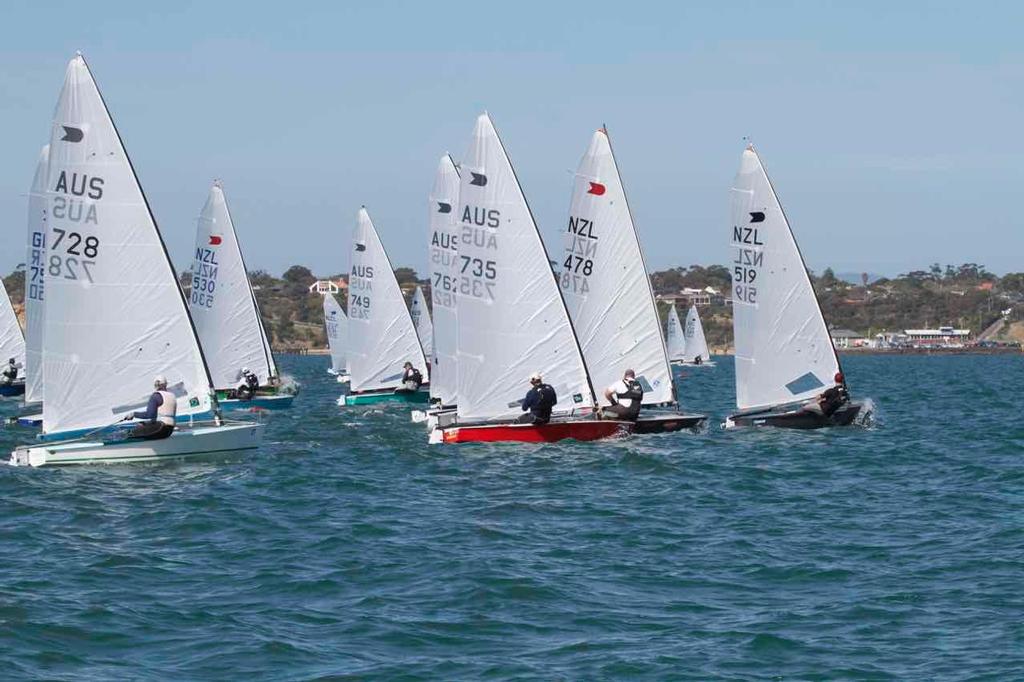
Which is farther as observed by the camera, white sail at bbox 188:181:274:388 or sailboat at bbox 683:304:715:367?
sailboat at bbox 683:304:715:367

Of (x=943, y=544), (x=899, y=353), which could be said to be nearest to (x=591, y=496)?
(x=943, y=544)

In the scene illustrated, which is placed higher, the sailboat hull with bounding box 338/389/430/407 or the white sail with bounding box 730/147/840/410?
the white sail with bounding box 730/147/840/410

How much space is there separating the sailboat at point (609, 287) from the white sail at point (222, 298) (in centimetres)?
1481

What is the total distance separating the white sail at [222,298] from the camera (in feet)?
145

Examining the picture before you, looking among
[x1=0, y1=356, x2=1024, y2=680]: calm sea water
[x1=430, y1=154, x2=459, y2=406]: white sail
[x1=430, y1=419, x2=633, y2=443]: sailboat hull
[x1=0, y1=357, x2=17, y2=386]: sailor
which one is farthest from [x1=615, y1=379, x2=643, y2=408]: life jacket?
[x1=0, y1=357, x2=17, y2=386]: sailor

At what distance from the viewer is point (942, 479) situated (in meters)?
25.1

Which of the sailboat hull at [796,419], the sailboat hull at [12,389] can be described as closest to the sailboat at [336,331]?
the sailboat hull at [12,389]

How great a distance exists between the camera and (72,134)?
25.1 metres

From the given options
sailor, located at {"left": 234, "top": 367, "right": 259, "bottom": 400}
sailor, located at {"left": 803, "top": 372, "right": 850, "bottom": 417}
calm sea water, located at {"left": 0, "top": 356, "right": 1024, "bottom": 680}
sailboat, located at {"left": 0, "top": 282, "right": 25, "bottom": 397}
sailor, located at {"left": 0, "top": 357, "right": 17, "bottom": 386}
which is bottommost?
calm sea water, located at {"left": 0, "top": 356, "right": 1024, "bottom": 680}

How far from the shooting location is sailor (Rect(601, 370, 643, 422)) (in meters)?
29.4

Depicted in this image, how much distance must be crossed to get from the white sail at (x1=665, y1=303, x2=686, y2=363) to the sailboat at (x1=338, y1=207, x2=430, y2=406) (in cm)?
6045

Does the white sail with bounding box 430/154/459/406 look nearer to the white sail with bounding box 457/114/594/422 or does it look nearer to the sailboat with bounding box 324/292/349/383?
the white sail with bounding box 457/114/594/422

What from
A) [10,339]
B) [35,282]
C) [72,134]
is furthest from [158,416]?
[10,339]

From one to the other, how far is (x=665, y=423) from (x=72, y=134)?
39.2 ft
